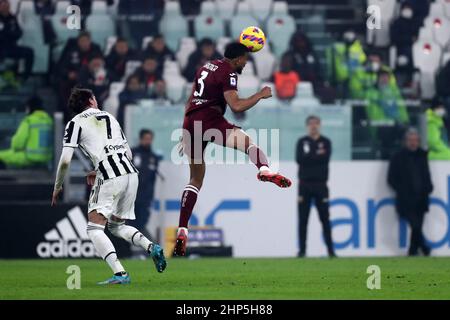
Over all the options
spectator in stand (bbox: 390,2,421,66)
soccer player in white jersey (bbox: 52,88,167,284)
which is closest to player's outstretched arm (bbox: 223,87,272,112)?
soccer player in white jersey (bbox: 52,88,167,284)

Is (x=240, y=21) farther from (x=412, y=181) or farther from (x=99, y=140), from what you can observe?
(x=99, y=140)

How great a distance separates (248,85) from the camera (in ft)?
68.6

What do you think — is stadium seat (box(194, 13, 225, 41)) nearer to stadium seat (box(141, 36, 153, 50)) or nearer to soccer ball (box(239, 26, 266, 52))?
stadium seat (box(141, 36, 153, 50))

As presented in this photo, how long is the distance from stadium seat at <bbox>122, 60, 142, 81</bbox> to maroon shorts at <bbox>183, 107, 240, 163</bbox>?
7615 mm

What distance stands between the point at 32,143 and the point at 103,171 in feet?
25.7

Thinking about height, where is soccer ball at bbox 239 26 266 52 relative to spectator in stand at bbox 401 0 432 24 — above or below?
below

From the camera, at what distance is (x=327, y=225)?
63.5 feet

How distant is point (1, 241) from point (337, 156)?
5.94 metres

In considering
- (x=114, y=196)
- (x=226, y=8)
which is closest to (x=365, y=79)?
(x=226, y=8)

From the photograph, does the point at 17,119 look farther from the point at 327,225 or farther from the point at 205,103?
the point at 205,103

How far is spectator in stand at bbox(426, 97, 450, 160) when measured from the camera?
2052 centimetres

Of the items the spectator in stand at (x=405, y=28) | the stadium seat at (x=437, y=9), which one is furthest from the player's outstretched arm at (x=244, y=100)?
the stadium seat at (x=437, y=9)
